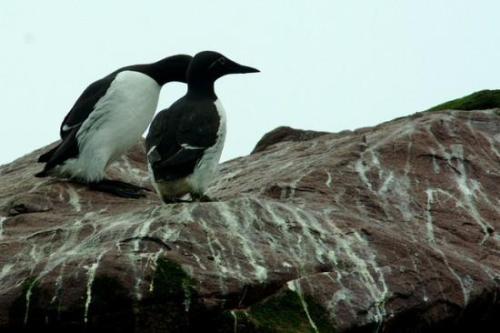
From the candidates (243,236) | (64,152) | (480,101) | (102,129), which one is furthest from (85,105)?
(480,101)

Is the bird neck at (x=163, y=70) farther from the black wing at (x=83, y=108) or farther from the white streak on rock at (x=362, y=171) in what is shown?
the white streak on rock at (x=362, y=171)

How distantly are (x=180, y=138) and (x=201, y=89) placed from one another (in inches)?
44.4

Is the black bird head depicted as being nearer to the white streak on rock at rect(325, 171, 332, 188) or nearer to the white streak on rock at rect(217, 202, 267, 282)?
the white streak on rock at rect(325, 171, 332, 188)

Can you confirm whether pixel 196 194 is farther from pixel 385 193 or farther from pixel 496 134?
pixel 496 134

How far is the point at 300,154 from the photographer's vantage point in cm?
1266

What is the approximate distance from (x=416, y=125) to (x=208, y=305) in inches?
164

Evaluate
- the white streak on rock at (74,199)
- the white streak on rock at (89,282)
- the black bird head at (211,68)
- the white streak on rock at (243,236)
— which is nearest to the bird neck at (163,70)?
the black bird head at (211,68)

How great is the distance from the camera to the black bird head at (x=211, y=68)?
1174 cm

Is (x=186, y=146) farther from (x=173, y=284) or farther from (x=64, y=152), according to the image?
(x=173, y=284)

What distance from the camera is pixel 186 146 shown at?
10.6 metres

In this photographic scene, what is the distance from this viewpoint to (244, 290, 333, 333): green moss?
885cm

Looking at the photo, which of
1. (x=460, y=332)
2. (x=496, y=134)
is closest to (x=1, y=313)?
(x=460, y=332)

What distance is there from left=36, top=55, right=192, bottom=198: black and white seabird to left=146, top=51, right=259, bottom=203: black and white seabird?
968 millimetres

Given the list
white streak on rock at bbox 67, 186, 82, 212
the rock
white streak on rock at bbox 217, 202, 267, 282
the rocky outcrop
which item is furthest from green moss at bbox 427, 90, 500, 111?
white streak on rock at bbox 217, 202, 267, 282
